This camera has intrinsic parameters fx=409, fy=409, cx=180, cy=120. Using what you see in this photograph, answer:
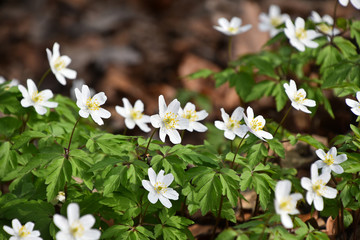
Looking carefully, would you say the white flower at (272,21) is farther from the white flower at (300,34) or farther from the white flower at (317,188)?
the white flower at (317,188)

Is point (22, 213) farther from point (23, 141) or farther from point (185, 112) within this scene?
point (185, 112)

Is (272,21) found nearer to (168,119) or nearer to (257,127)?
(257,127)

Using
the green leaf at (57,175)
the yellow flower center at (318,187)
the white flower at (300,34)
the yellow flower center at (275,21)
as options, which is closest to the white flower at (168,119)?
the green leaf at (57,175)

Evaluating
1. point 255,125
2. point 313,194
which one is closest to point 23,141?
point 255,125

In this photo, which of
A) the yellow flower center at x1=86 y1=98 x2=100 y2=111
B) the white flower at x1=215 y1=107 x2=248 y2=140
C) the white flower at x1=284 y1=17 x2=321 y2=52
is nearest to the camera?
the yellow flower center at x1=86 y1=98 x2=100 y2=111

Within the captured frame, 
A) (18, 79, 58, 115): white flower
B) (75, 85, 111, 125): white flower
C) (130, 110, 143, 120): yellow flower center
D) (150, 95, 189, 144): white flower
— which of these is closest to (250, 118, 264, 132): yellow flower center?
(150, 95, 189, 144): white flower

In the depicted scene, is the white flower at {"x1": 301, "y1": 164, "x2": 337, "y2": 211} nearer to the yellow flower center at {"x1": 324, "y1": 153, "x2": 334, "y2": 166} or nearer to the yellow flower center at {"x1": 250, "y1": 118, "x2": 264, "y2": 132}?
the yellow flower center at {"x1": 324, "y1": 153, "x2": 334, "y2": 166}
